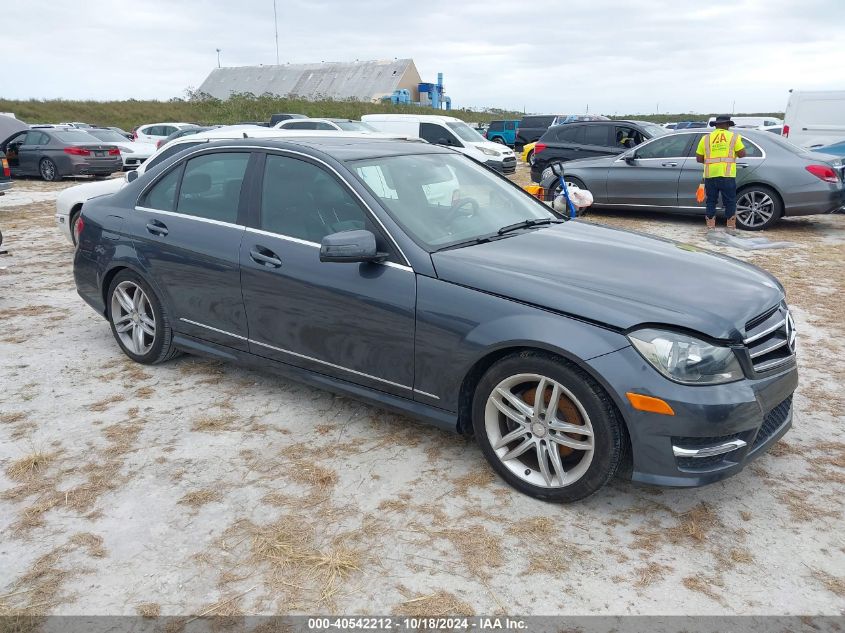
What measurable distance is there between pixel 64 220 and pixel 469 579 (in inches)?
300

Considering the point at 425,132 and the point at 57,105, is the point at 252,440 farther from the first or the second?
the point at 57,105

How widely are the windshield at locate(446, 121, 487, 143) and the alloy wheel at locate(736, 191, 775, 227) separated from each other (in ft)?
30.2

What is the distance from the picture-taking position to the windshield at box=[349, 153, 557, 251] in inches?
146

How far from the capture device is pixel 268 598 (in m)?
2.62

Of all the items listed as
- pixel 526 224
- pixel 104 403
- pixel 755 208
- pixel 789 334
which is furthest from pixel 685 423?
pixel 755 208

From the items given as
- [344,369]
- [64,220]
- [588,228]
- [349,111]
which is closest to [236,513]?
[344,369]

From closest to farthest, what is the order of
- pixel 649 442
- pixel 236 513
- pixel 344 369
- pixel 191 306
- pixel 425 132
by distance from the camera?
pixel 649 442 → pixel 236 513 → pixel 344 369 → pixel 191 306 → pixel 425 132

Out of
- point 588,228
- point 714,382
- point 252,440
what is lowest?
point 252,440

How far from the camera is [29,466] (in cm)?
356

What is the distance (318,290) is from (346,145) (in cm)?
105

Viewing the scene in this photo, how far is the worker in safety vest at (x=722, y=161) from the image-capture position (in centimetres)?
982

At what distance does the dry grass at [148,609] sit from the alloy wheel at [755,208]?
34.1ft

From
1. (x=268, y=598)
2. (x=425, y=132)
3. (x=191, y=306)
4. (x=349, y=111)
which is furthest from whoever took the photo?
(x=349, y=111)

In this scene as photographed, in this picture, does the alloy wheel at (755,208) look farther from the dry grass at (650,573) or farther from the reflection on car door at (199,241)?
the dry grass at (650,573)
